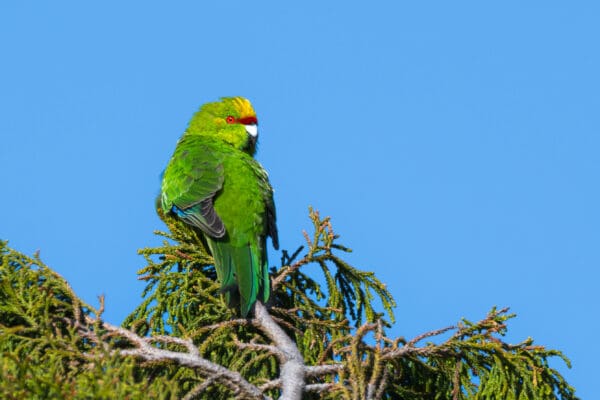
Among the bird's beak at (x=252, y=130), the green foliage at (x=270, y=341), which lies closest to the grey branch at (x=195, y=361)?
the green foliage at (x=270, y=341)

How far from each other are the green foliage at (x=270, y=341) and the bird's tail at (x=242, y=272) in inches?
2.5

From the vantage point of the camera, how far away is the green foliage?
368cm

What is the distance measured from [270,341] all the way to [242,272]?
507mm

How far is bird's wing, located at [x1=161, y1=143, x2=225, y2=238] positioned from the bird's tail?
0.12m

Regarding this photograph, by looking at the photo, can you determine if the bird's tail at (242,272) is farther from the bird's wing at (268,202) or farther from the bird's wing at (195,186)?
the bird's wing at (268,202)

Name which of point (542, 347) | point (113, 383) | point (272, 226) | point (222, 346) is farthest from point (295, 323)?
point (113, 383)

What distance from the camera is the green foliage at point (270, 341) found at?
368 cm

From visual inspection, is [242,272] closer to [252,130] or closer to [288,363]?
[288,363]

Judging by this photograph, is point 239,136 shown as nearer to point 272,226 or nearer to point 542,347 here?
point 272,226

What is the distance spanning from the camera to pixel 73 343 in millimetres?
3516

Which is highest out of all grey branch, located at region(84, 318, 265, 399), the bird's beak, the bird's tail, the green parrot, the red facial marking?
the red facial marking

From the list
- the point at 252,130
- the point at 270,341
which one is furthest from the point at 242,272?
the point at 252,130

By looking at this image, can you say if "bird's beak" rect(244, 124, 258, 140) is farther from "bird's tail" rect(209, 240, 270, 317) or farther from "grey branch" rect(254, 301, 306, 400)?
"grey branch" rect(254, 301, 306, 400)

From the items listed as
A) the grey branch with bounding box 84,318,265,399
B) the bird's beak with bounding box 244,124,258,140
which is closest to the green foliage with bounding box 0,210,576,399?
the grey branch with bounding box 84,318,265,399
